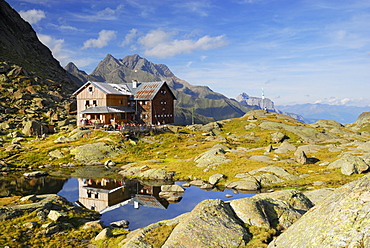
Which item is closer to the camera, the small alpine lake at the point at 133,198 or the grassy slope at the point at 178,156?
the small alpine lake at the point at 133,198

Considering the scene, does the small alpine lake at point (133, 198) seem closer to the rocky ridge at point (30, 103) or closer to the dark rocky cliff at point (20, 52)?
the rocky ridge at point (30, 103)

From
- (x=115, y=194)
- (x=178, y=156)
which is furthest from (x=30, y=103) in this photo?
(x=115, y=194)

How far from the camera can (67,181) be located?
48.1 metres

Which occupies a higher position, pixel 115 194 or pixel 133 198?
pixel 133 198

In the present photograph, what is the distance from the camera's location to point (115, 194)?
39.6 m

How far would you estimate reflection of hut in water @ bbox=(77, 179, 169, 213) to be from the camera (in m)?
35.1

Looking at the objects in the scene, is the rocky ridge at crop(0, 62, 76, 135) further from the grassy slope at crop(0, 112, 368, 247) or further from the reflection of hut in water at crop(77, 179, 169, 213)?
the reflection of hut in water at crop(77, 179, 169, 213)

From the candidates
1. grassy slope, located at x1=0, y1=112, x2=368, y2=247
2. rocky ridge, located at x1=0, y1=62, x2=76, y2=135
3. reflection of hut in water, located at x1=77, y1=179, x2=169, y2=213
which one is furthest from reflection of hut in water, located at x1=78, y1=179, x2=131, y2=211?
rocky ridge, located at x1=0, y1=62, x2=76, y2=135

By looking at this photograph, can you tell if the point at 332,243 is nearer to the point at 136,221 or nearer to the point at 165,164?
the point at 136,221

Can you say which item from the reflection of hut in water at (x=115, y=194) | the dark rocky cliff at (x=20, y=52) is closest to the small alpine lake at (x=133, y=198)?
the reflection of hut in water at (x=115, y=194)

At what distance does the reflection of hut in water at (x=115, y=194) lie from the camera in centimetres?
3510

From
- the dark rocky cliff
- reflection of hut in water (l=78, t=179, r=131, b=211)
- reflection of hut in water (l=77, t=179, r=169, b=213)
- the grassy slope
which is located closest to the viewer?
reflection of hut in water (l=77, t=179, r=169, b=213)

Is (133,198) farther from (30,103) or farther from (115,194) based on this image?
(30,103)

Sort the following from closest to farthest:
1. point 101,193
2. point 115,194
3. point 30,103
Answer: point 115,194
point 101,193
point 30,103
